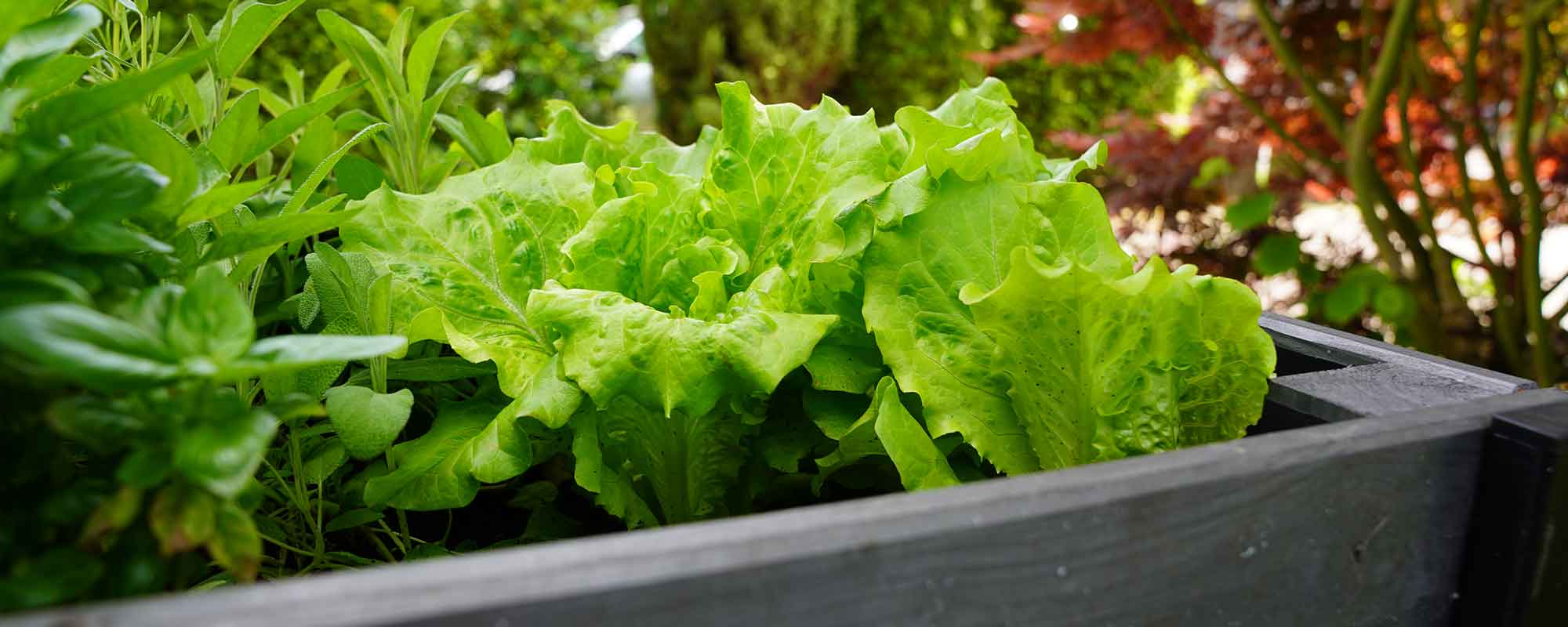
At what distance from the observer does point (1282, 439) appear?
0.46 meters

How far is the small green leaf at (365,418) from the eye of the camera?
51 centimetres

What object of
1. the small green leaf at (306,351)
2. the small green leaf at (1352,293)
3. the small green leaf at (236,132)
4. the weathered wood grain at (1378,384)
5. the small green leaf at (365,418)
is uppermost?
the small green leaf at (236,132)

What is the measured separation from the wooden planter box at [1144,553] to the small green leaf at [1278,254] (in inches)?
72.4

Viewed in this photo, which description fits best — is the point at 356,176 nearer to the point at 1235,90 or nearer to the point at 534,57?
the point at 1235,90

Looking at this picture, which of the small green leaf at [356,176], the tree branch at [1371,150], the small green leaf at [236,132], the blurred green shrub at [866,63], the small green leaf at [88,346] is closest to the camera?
the small green leaf at [88,346]

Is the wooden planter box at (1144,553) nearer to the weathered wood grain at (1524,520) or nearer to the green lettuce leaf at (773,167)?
the weathered wood grain at (1524,520)

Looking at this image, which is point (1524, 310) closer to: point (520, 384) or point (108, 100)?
point (520, 384)

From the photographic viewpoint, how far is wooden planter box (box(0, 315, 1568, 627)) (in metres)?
0.32

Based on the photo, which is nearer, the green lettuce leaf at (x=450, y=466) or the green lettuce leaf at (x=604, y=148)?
the green lettuce leaf at (x=450, y=466)

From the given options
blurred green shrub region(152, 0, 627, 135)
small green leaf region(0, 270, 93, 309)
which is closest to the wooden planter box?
small green leaf region(0, 270, 93, 309)

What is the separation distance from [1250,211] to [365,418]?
6.93 ft

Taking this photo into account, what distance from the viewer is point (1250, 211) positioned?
2213 millimetres

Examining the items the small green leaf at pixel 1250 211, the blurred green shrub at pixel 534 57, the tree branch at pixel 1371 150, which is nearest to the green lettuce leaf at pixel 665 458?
the tree branch at pixel 1371 150

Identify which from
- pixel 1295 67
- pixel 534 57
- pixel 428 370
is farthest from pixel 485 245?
pixel 534 57
